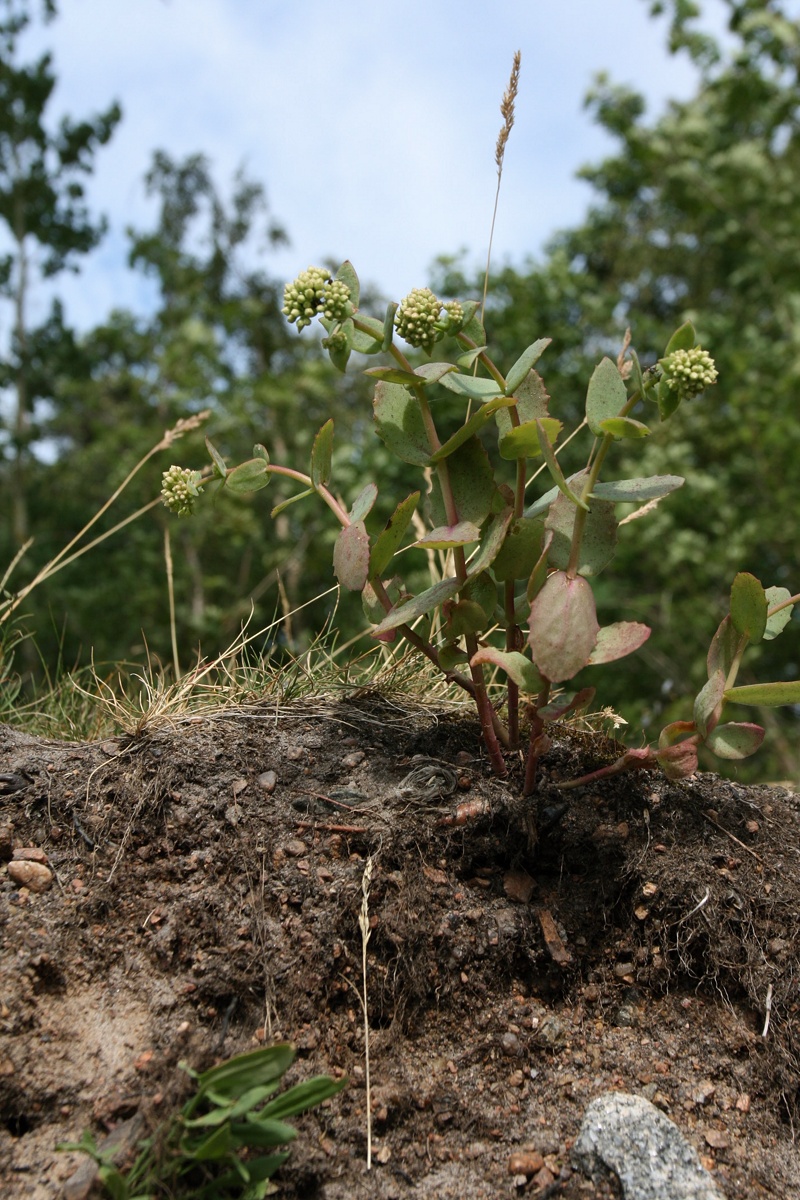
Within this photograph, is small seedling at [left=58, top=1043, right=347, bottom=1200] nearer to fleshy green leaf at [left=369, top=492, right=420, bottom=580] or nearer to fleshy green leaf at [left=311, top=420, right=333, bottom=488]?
fleshy green leaf at [left=369, top=492, right=420, bottom=580]

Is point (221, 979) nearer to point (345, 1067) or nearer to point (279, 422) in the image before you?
point (345, 1067)

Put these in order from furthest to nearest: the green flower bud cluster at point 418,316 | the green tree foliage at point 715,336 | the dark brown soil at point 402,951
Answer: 1. the green tree foliage at point 715,336
2. the green flower bud cluster at point 418,316
3. the dark brown soil at point 402,951

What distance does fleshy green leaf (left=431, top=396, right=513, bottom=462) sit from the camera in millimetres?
1517

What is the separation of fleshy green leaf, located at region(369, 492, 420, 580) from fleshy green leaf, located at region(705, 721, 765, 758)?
2.06ft

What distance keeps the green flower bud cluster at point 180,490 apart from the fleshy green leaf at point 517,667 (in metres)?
0.60

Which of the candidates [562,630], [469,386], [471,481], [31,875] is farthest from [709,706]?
[31,875]

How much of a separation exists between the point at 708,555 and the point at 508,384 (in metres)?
5.87

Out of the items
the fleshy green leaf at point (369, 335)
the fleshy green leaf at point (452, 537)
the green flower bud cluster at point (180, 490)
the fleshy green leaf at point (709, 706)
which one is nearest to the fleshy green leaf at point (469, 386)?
the fleshy green leaf at point (369, 335)

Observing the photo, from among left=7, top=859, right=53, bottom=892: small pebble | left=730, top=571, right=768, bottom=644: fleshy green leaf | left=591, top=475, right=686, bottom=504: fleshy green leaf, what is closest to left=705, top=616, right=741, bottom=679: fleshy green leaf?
left=730, top=571, right=768, bottom=644: fleshy green leaf

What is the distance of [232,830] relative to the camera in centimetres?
166

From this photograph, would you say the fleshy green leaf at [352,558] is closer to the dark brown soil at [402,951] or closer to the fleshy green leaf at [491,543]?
the fleshy green leaf at [491,543]

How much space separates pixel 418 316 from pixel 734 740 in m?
0.88

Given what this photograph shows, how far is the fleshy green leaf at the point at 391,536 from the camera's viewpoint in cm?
161

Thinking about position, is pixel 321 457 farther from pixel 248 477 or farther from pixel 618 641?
pixel 618 641
